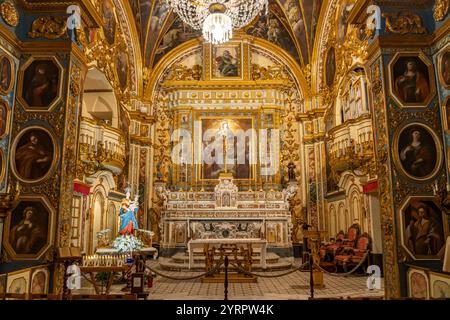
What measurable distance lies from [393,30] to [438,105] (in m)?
1.59

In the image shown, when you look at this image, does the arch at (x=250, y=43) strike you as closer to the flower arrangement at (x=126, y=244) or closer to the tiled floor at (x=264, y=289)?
the flower arrangement at (x=126, y=244)

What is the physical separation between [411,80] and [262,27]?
12.0 meters

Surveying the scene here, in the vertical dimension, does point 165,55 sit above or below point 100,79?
above

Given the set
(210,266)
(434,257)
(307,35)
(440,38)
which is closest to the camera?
(434,257)

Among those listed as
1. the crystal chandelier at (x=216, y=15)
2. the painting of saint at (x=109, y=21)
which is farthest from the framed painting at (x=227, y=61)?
the crystal chandelier at (x=216, y=15)

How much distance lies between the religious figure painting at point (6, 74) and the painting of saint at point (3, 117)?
21cm

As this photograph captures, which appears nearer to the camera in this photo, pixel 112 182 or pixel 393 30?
pixel 393 30

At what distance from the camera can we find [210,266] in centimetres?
1014

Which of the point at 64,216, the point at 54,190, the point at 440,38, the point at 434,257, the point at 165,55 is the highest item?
the point at 165,55

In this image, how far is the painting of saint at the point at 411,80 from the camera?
21.7ft

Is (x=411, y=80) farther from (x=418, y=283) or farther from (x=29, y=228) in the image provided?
(x=29, y=228)
